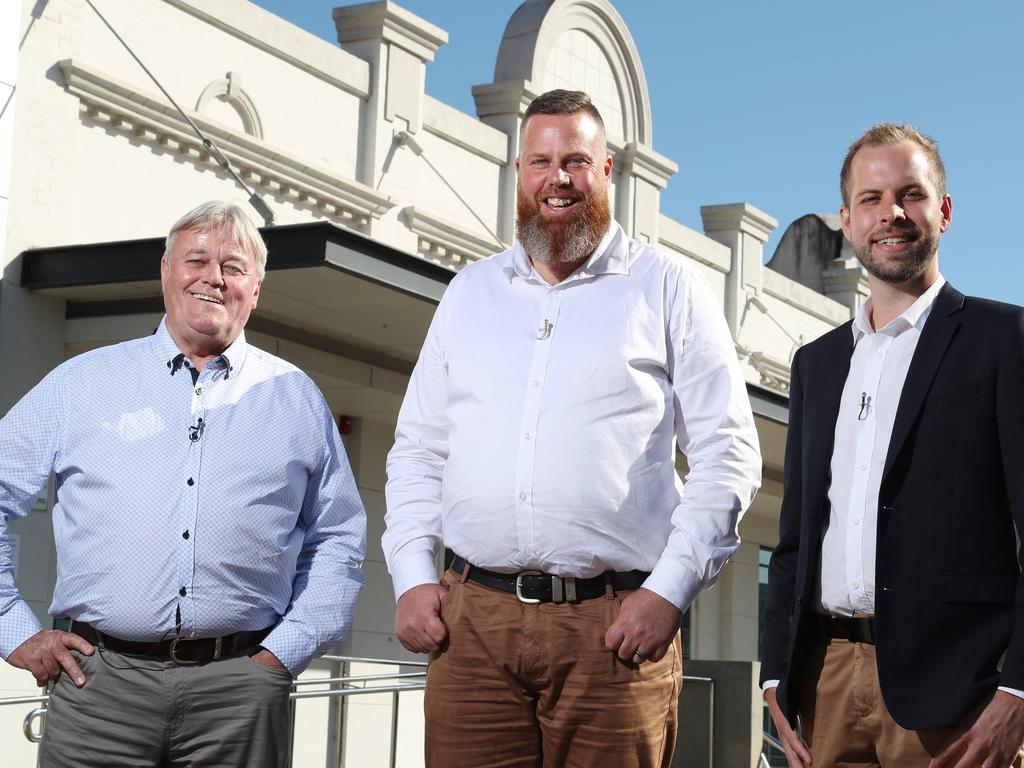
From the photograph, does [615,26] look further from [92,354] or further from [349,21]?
[92,354]

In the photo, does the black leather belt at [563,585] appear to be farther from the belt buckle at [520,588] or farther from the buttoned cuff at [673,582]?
the buttoned cuff at [673,582]

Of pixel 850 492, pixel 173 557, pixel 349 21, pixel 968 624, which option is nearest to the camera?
pixel 968 624

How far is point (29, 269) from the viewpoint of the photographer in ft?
40.0

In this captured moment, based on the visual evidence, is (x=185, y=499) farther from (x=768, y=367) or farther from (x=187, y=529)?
(x=768, y=367)

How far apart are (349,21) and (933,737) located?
1400 centimetres

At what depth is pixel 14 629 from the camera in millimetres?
4492

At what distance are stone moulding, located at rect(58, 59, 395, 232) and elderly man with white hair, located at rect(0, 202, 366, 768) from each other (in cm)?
858

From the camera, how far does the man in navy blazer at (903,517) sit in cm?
378

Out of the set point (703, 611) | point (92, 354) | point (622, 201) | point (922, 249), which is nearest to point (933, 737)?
point (922, 249)

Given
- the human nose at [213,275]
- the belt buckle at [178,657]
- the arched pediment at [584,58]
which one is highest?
the arched pediment at [584,58]

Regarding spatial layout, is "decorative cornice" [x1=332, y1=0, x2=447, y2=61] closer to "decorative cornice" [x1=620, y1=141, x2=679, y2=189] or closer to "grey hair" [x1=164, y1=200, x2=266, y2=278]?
"decorative cornice" [x1=620, y1=141, x2=679, y2=189]

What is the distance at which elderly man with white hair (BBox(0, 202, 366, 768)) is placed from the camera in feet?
14.1

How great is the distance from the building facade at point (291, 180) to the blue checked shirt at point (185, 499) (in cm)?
546

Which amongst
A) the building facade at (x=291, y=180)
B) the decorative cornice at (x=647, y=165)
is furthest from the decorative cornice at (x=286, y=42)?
the decorative cornice at (x=647, y=165)
